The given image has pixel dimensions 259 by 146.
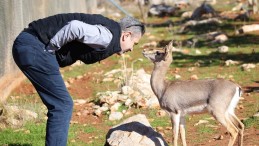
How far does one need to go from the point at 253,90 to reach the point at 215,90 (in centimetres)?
391

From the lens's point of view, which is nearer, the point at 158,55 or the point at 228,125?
the point at 228,125

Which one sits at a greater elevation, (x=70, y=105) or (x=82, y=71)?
(x=70, y=105)

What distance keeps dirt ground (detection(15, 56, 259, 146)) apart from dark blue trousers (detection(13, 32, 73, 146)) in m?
2.66

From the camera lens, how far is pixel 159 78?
8344 millimetres

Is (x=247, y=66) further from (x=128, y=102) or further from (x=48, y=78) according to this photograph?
(x=48, y=78)

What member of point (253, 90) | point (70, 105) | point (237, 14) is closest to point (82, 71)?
point (253, 90)

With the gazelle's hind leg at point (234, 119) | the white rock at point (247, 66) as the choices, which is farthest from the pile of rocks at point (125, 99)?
the white rock at point (247, 66)

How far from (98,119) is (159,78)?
2.18 meters

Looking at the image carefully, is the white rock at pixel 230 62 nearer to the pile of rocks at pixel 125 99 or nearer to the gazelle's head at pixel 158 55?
the pile of rocks at pixel 125 99

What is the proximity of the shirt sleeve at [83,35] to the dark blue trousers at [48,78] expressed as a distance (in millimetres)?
176

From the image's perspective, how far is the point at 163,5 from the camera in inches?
1064

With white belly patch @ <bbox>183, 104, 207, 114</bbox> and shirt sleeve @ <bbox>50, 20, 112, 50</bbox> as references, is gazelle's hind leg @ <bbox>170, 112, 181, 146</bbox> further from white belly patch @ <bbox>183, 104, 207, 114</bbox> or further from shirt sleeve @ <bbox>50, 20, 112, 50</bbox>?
shirt sleeve @ <bbox>50, 20, 112, 50</bbox>

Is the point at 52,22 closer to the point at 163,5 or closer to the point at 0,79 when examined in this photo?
the point at 0,79

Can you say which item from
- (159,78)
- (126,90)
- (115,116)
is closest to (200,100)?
(159,78)
